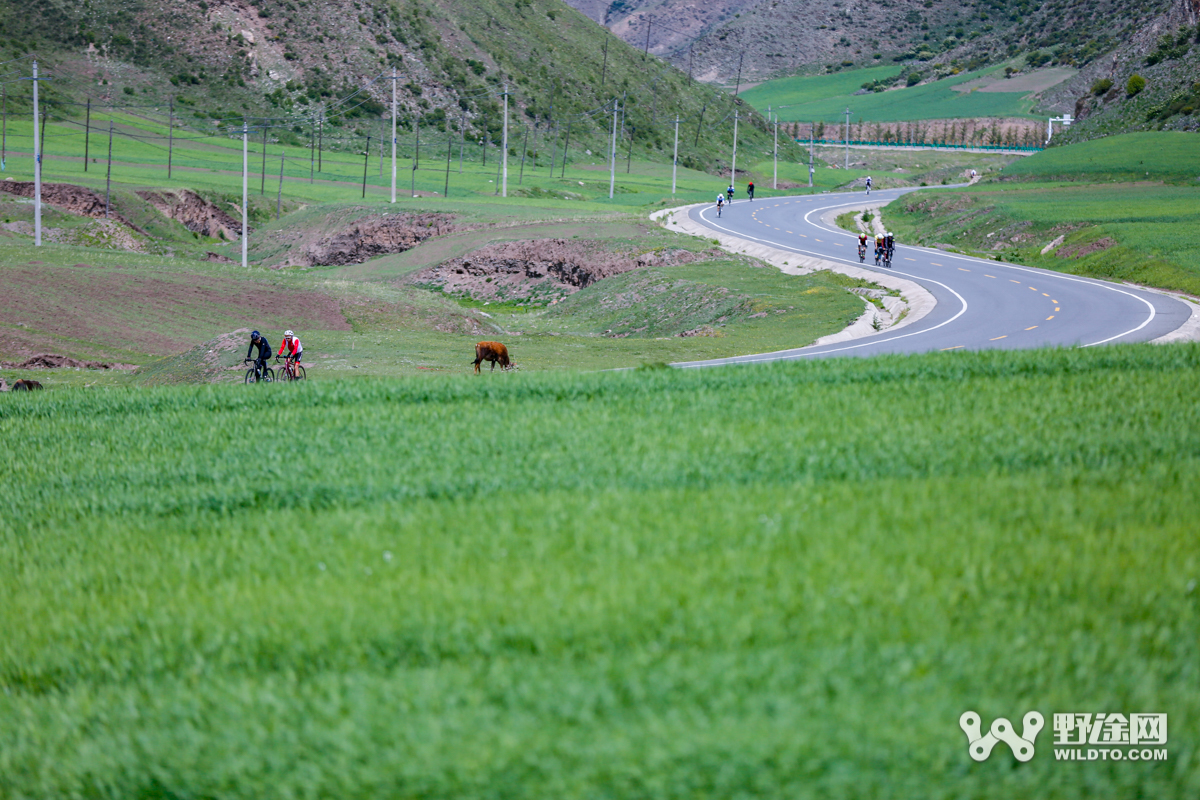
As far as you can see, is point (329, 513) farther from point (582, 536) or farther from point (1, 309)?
point (1, 309)

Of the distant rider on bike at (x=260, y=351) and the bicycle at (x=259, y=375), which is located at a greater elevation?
the distant rider on bike at (x=260, y=351)

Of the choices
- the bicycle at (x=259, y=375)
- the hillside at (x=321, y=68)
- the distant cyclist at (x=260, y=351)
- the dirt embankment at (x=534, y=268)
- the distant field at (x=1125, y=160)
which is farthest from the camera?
the hillside at (x=321, y=68)

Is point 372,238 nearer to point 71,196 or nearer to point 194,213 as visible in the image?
point 194,213

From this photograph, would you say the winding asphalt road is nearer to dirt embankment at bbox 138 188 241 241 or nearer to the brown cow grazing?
the brown cow grazing

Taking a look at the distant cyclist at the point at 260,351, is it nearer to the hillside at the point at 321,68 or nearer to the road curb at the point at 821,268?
the road curb at the point at 821,268

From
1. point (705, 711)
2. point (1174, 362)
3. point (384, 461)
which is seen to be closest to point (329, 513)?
point (384, 461)

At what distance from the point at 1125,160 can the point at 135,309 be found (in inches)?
3182

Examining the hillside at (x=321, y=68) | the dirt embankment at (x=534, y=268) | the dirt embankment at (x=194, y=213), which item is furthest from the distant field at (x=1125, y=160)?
the hillside at (x=321, y=68)

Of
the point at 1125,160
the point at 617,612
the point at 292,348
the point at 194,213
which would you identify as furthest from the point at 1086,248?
the point at 194,213

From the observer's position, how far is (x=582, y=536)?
7816 mm

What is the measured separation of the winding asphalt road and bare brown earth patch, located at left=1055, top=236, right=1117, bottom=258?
354 cm

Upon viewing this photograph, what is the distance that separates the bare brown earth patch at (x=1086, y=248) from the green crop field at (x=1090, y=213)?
8 centimetres

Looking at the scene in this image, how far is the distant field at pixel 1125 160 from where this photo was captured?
3017 inches

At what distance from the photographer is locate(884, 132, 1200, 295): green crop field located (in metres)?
49.6
